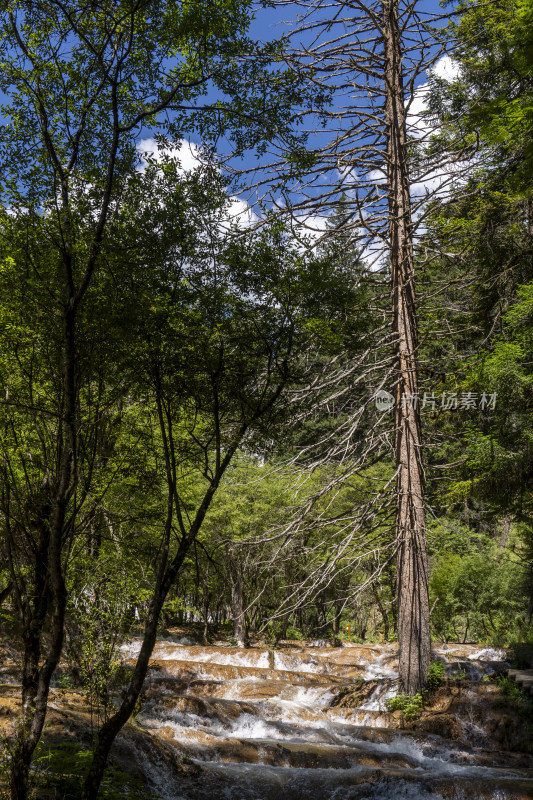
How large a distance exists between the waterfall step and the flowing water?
0.86 metres

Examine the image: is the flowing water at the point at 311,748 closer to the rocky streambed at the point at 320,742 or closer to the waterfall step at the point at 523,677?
the rocky streambed at the point at 320,742

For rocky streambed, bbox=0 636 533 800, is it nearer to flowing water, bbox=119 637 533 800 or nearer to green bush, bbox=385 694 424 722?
flowing water, bbox=119 637 533 800

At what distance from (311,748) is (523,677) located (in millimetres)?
4426

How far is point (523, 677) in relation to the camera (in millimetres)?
10117

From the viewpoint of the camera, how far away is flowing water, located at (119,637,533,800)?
6555 millimetres

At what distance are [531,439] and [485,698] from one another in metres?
4.69

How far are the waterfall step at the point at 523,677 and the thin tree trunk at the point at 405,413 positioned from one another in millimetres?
1846

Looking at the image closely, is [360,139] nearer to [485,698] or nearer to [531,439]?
[531,439]

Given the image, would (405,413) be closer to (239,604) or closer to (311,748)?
(311,748)

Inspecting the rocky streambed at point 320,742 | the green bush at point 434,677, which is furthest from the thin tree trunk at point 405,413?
the rocky streambed at point 320,742

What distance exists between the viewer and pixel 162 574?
5.05 meters

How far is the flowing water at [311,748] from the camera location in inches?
258
